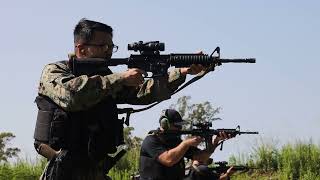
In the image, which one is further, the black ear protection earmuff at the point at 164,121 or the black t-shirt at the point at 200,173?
the black t-shirt at the point at 200,173

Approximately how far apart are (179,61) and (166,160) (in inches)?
146

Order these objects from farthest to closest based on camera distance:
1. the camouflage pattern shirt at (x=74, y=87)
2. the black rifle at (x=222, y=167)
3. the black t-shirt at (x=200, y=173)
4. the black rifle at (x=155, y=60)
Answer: the black rifle at (x=222, y=167) < the black t-shirt at (x=200, y=173) < the black rifle at (x=155, y=60) < the camouflage pattern shirt at (x=74, y=87)

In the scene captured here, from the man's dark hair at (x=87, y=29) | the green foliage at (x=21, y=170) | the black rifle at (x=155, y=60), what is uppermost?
the man's dark hair at (x=87, y=29)

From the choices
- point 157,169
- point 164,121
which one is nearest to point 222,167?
point 164,121

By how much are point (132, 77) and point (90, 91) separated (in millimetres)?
305

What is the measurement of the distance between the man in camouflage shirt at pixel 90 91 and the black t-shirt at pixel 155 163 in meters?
3.47

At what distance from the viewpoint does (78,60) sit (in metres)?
4.76

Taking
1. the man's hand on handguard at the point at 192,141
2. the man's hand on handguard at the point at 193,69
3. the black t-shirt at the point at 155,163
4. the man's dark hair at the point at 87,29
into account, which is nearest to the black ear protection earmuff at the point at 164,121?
the black t-shirt at the point at 155,163

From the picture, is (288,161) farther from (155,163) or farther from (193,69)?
(193,69)

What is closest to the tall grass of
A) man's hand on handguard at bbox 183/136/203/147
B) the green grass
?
the green grass

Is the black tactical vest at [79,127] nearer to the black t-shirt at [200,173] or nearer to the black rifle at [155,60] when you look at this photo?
the black rifle at [155,60]

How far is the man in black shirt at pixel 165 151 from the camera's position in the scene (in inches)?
333

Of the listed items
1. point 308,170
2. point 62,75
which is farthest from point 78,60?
point 308,170

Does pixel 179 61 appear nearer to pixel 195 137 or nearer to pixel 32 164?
pixel 195 137
